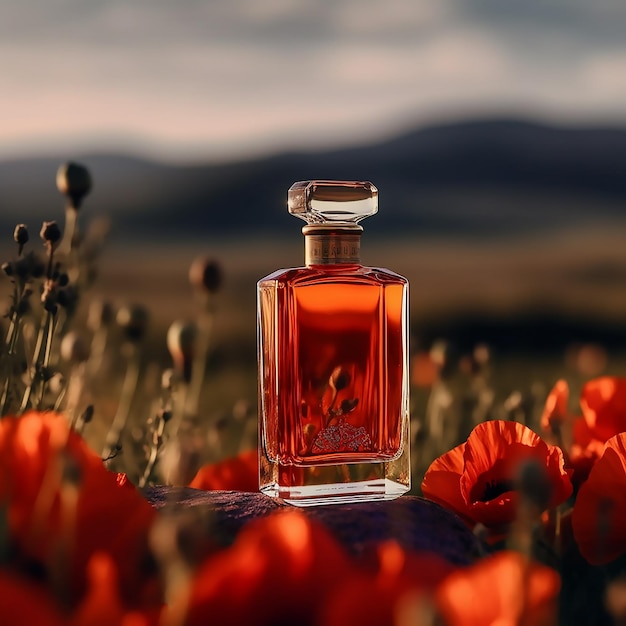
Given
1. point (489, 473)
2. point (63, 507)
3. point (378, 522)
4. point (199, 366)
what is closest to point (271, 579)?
point (63, 507)

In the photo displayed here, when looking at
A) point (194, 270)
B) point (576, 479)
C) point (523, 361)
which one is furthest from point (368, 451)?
point (523, 361)

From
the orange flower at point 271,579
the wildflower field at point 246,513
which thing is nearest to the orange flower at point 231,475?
the wildflower field at point 246,513

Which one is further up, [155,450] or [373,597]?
[373,597]

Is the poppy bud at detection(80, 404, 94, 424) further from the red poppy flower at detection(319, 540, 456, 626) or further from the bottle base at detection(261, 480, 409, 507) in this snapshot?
the red poppy flower at detection(319, 540, 456, 626)

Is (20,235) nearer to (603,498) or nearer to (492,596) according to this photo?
(603,498)

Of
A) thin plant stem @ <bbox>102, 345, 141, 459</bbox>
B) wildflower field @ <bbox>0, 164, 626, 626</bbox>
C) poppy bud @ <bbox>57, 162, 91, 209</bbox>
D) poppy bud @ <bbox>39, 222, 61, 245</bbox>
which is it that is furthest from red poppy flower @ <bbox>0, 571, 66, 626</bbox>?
thin plant stem @ <bbox>102, 345, 141, 459</bbox>

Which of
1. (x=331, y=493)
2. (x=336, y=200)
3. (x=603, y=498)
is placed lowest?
(x=331, y=493)
